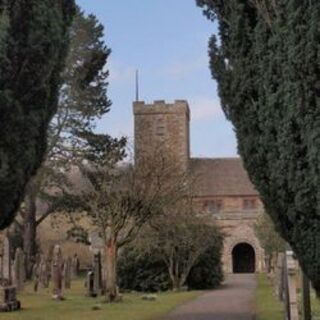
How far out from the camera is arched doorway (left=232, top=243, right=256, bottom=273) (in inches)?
2726

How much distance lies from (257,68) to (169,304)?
50.8ft

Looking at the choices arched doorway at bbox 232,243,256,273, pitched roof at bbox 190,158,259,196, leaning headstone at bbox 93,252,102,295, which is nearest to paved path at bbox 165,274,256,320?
leaning headstone at bbox 93,252,102,295

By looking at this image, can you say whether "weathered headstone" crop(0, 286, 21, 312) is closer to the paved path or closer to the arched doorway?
the paved path

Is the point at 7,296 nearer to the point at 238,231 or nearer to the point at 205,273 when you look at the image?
the point at 205,273

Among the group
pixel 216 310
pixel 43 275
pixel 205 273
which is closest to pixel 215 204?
pixel 205 273

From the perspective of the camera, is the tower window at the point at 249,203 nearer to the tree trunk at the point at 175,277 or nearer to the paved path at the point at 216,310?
the tree trunk at the point at 175,277

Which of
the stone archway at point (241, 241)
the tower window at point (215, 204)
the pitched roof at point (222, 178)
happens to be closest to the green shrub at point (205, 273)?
the stone archway at point (241, 241)

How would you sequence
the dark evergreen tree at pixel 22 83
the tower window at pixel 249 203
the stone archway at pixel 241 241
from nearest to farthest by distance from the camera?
the dark evergreen tree at pixel 22 83 < the stone archway at pixel 241 241 < the tower window at pixel 249 203

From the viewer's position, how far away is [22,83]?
12398 millimetres

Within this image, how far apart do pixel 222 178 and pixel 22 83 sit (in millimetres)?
64614

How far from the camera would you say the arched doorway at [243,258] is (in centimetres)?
6925

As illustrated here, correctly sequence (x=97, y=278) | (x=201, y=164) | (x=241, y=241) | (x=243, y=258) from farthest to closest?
(x=201, y=164), (x=243, y=258), (x=241, y=241), (x=97, y=278)

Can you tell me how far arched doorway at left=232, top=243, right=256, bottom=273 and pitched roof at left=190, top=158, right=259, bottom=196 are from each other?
691 cm

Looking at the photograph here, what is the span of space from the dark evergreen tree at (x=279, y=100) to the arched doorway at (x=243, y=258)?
57738mm
